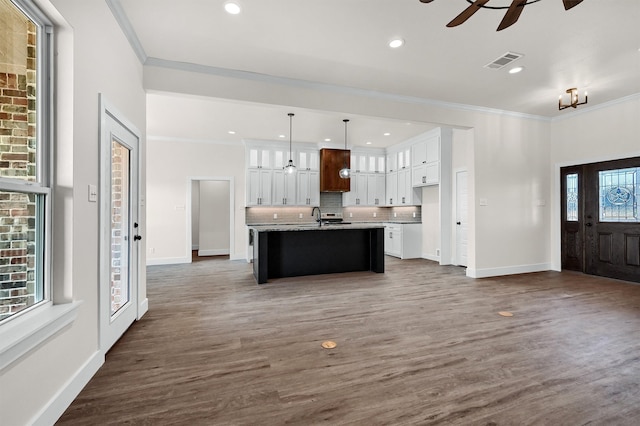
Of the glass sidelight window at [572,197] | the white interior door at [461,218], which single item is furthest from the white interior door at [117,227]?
A: the glass sidelight window at [572,197]

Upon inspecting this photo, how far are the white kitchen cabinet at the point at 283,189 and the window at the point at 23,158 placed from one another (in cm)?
568

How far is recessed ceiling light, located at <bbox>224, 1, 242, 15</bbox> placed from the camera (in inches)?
98.7

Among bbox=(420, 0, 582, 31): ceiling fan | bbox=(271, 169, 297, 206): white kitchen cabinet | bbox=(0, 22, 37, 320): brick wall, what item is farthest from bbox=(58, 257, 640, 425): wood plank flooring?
bbox=(271, 169, 297, 206): white kitchen cabinet

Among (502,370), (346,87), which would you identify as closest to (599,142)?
(346,87)

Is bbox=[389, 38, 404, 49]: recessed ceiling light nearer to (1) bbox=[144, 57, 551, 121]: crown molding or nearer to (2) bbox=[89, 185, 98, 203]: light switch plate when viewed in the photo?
(1) bbox=[144, 57, 551, 121]: crown molding

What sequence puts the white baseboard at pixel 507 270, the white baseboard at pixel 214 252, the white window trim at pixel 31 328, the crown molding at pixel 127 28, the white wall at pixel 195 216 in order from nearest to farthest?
the white window trim at pixel 31 328 → the crown molding at pixel 127 28 → the white baseboard at pixel 507 270 → the white baseboard at pixel 214 252 → the white wall at pixel 195 216

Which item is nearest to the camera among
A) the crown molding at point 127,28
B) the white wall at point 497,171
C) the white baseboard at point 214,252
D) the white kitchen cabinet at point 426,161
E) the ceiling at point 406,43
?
the crown molding at point 127,28

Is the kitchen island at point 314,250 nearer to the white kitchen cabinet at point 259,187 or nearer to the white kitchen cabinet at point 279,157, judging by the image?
the white kitchen cabinet at point 259,187

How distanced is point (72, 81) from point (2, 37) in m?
0.34

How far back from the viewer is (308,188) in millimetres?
7703

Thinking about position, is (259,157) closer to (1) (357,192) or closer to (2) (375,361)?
(1) (357,192)

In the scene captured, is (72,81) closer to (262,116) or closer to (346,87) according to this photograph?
(346,87)

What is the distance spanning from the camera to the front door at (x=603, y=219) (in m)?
4.71

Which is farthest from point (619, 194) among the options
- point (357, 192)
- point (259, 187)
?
point (259, 187)
